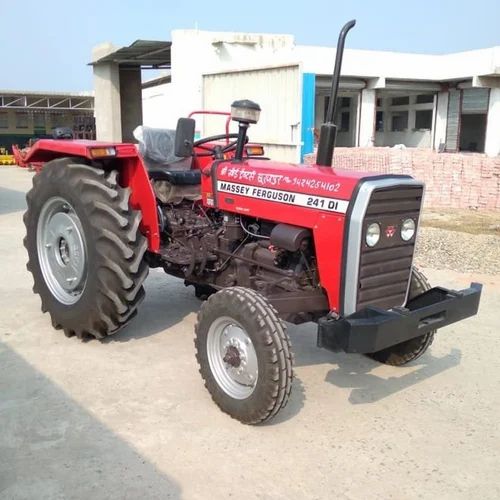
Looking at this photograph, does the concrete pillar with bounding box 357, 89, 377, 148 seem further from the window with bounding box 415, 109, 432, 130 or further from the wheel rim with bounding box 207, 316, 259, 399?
the wheel rim with bounding box 207, 316, 259, 399

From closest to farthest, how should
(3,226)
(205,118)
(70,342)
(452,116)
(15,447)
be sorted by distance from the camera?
(15,447) → (70,342) → (3,226) → (205,118) → (452,116)

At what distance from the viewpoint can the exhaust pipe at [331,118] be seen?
344cm

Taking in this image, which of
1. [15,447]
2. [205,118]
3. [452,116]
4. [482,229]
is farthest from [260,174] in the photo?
[452,116]

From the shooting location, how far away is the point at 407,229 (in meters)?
3.41

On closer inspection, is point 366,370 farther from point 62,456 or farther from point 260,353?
point 62,456

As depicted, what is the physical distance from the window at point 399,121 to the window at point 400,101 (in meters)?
0.53

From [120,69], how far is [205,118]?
8383 mm

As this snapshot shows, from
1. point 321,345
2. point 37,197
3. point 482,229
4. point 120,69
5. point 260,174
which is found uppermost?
point 120,69

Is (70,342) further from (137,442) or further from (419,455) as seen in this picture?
(419,455)

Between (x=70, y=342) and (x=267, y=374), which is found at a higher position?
(x=267, y=374)

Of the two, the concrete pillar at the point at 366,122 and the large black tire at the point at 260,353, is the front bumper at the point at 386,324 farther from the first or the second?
the concrete pillar at the point at 366,122

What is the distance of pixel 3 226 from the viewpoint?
9.23 metres

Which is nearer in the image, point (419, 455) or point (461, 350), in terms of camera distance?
point (419, 455)

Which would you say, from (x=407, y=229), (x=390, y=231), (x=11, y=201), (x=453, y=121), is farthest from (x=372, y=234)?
(x=453, y=121)
